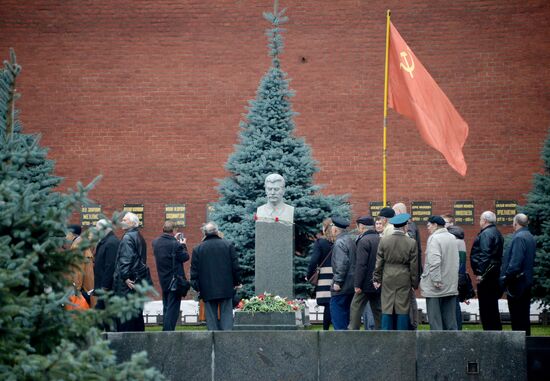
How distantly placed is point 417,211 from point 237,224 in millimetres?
5560

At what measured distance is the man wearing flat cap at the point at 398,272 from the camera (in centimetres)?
1188

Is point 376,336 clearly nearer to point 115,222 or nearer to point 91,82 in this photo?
point 115,222

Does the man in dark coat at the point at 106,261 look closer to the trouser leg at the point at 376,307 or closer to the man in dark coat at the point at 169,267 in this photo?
the man in dark coat at the point at 169,267

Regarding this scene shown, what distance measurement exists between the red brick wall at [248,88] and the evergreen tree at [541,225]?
3188 millimetres

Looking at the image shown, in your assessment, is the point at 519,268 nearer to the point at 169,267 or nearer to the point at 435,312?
the point at 435,312

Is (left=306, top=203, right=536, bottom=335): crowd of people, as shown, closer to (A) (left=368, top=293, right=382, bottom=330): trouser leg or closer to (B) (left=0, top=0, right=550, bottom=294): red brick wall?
(A) (left=368, top=293, right=382, bottom=330): trouser leg

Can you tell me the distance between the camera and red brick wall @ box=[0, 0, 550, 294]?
20.5m

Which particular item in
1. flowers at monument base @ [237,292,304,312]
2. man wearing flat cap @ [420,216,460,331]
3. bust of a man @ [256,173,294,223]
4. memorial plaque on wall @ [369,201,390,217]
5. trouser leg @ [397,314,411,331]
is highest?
memorial plaque on wall @ [369,201,390,217]

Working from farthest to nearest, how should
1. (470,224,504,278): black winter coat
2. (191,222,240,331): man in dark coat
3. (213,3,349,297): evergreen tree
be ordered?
(213,3,349,297): evergreen tree
(470,224,504,278): black winter coat
(191,222,240,331): man in dark coat

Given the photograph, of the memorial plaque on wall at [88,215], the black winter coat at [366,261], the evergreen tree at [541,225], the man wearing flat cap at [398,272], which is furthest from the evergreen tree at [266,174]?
the memorial plaque on wall at [88,215]

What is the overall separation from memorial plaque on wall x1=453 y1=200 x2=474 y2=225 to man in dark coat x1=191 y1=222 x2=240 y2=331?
807 centimetres

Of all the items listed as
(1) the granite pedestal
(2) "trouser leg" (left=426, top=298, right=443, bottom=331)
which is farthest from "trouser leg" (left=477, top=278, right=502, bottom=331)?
(1) the granite pedestal

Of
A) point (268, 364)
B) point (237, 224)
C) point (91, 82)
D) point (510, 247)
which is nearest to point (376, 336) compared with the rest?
point (268, 364)

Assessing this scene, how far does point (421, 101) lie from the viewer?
14.7m
